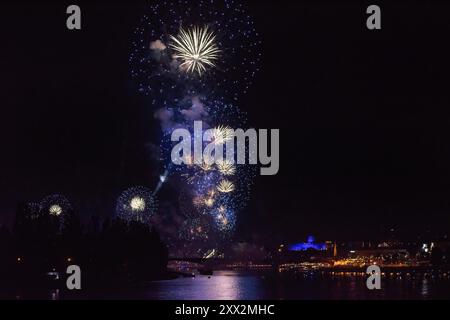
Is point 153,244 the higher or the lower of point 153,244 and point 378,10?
the lower

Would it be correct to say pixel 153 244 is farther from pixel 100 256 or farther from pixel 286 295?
pixel 286 295

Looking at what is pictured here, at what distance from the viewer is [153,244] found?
192000 mm

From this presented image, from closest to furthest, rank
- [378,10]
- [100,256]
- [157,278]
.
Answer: [378,10], [100,256], [157,278]

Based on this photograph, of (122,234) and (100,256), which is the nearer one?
(100,256)

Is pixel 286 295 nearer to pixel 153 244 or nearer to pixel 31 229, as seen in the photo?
pixel 31 229

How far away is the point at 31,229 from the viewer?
473 ft

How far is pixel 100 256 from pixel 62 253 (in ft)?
60.1

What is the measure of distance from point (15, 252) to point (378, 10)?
370ft
